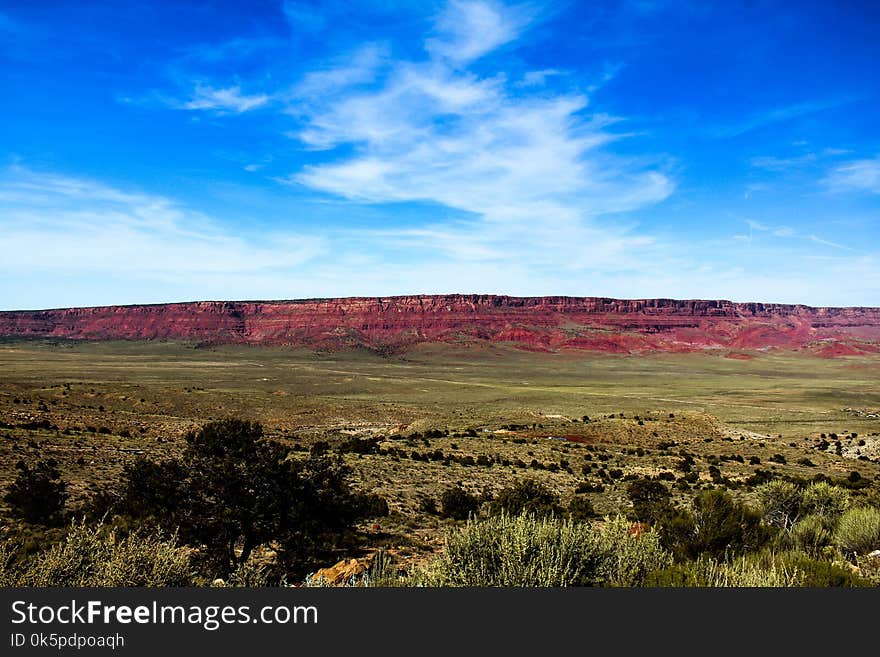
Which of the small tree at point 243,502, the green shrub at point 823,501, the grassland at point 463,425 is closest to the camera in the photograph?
the small tree at point 243,502

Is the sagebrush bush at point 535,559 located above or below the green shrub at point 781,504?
above

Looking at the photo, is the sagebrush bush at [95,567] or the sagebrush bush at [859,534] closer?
the sagebrush bush at [95,567]

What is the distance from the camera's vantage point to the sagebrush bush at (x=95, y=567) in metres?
5.70

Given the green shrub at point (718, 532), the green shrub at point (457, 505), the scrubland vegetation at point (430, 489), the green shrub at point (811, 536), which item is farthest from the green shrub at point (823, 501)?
the green shrub at point (457, 505)

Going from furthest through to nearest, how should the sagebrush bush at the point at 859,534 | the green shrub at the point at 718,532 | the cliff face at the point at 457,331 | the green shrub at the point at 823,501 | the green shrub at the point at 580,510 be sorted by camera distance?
the cliff face at the point at 457,331
the green shrub at the point at 580,510
the green shrub at the point at 823,501
the sagebrush bush at the point at 859,534
the green shrub at the point at 718,532

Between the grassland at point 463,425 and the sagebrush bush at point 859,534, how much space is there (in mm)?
8439

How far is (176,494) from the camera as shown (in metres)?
11.1

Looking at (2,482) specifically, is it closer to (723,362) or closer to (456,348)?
(456,348)

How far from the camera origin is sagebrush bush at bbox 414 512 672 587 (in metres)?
6.15

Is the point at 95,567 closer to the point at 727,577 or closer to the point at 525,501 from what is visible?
the point at 727,577

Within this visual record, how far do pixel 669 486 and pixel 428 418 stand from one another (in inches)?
1092

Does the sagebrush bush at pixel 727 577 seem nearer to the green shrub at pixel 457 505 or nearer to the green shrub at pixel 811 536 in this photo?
the green shrub at pixel 811 536

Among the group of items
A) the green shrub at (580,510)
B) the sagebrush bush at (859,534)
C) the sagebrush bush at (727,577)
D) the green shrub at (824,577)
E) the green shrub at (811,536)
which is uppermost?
the sagebrush bush at (727,577)

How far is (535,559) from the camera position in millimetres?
6312
